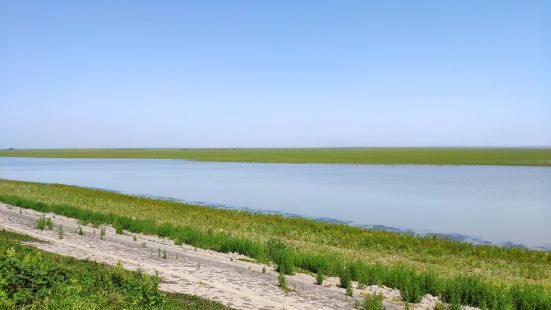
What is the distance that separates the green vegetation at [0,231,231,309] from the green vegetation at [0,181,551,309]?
6.80m

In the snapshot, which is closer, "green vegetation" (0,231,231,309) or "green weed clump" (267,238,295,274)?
"green vegetation" (0,231,231,309)

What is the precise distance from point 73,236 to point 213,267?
878 centimetres

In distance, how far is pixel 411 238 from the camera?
27844 mm

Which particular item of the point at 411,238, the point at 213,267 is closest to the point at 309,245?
the point at 411,238

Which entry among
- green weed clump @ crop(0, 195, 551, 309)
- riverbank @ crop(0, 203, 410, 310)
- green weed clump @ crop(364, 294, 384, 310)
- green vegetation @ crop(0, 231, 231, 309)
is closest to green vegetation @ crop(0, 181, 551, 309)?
green weed clump @ crop(0, 195, 551, 309)

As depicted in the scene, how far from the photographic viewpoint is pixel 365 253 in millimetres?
23969

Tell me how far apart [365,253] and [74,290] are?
1615cm

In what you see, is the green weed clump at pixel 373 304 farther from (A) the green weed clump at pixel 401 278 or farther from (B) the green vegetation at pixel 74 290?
(B) the green vegetation at pixel 74 290

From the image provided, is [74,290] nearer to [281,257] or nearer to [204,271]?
[204,271]

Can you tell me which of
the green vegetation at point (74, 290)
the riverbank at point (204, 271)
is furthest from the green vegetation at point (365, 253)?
the green vegetation at point (74, 290)

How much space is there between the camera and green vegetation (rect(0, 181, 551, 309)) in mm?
15492

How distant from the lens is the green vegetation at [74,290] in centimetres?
1030

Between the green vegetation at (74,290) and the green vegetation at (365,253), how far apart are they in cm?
680

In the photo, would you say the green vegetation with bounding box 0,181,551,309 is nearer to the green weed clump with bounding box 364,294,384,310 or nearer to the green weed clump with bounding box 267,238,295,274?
the green weed clump with bounding box 267,238,295,274
